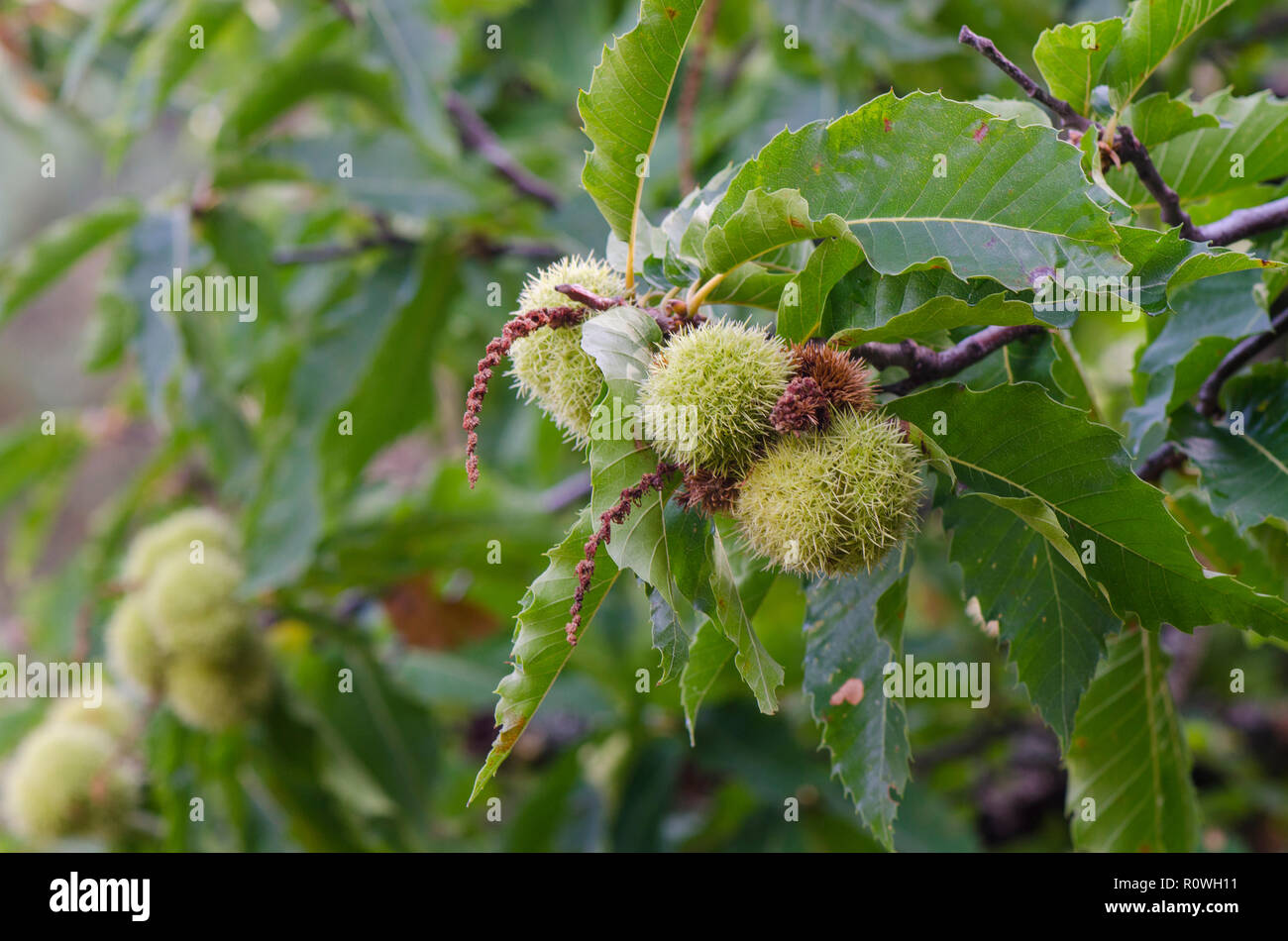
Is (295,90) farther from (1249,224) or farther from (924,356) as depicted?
(1249,224)

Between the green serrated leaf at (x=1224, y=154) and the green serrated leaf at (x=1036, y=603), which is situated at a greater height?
the green serrated leaf at (x=1224, y=154)

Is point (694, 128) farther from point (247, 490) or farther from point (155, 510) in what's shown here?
point (155, 510)

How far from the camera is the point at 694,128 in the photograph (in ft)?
9.30

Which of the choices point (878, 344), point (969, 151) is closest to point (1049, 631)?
Result: point (878, 344)

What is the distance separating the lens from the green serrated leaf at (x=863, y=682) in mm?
1217

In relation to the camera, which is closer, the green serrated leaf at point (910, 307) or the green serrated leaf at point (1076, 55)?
the green serrated leaf at point (910, 307)

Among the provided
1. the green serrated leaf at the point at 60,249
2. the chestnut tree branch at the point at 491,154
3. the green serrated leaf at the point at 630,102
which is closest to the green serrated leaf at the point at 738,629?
the green serrated leaf at the point at 630,102

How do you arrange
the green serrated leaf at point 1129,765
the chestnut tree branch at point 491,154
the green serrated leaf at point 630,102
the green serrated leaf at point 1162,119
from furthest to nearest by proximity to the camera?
the chestnut tree branch at point 491,154 → the green serrated leaf at point 1129,765 → the green serrated leaf at point 1162,119 → the green serrated leaf at point 630,102

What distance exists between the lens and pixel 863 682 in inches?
51.1

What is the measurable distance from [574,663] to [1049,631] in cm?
190

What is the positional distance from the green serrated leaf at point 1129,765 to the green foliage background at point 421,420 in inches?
23.9

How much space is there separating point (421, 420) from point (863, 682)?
1.64 metres

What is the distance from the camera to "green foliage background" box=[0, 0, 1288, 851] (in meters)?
2.38

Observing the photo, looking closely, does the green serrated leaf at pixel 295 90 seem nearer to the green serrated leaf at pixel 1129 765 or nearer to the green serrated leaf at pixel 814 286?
the green serrated leaf at pixel 814 286
